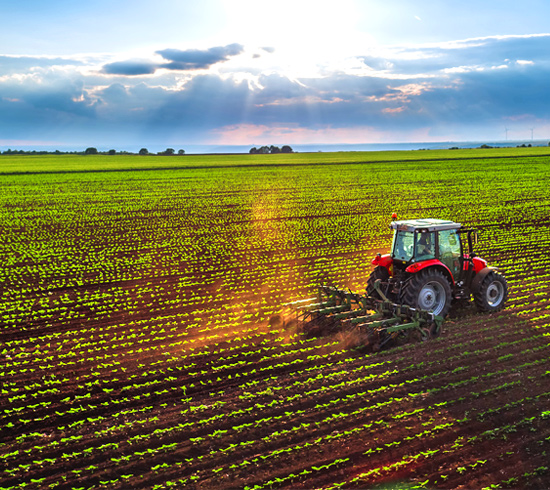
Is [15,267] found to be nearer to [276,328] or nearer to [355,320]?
[276,328]

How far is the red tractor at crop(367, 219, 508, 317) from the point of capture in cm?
1185

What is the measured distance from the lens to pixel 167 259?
20484 mm

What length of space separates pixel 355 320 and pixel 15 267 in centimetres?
1390

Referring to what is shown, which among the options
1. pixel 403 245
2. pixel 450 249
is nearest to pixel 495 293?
pixel 450 249

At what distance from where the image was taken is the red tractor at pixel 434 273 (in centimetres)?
1185

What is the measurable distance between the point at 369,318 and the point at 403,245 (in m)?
2.04

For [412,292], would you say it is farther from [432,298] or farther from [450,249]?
[450,249]

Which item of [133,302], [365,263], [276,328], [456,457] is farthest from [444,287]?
[133,302]

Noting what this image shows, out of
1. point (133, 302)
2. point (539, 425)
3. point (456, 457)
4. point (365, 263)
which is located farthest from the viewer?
point (365, 263)

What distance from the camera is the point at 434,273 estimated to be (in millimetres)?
11859

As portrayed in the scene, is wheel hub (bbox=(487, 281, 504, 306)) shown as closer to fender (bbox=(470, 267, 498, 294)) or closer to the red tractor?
the red tractor

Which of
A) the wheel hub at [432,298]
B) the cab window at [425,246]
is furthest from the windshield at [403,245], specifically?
the wheel hub at [432,298]

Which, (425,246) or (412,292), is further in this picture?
(425,246)

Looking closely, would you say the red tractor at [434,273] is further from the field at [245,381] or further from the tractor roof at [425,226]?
the field at [245,381]
